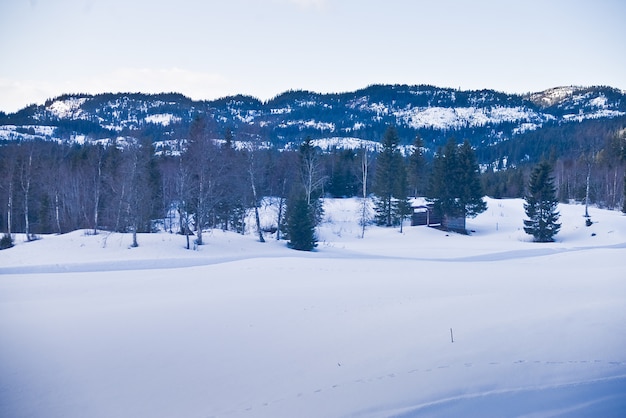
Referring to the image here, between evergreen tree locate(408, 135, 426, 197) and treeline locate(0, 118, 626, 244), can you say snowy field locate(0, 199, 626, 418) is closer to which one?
treeline locate(0, 118, 626, 244)

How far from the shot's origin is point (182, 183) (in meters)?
25.6

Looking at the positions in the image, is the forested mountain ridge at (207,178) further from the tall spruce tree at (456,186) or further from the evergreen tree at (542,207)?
the evergreen tree at (542,207)

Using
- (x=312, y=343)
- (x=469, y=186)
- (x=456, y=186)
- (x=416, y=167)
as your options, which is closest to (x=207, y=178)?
(x=312, y=343)

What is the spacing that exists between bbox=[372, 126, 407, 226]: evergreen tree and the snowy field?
2486cm

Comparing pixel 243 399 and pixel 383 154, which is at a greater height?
pixel 383 154

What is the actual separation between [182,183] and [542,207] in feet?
95.8

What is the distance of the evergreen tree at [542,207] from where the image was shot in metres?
35.2

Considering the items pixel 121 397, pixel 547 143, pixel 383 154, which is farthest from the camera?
pixel 547 143

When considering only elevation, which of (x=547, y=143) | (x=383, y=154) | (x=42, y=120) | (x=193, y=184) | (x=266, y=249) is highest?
(x=42, y=120)

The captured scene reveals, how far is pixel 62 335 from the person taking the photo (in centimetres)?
945

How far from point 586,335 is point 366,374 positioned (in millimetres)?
5492

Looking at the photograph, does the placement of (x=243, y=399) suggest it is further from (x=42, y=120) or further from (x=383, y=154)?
(x=42, y=120)

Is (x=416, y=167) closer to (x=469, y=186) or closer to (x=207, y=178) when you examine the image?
(x=469, y=186)

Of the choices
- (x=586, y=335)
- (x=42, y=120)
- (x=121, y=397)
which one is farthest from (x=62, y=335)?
(x=42, y=120)
